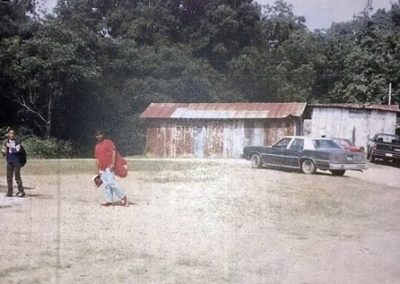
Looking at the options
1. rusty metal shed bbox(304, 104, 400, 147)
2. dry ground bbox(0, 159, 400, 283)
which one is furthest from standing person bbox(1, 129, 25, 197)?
rusty metal shed bbox(304, 104, 400, 147)

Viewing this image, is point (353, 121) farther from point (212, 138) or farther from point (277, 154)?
point (277, 154)

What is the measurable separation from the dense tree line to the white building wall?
10.7ft

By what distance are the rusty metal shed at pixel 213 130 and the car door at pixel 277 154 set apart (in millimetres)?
6043

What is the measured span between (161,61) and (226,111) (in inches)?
278

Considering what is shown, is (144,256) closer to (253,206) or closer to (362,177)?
(253,206)

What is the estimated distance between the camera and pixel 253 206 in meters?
7.55

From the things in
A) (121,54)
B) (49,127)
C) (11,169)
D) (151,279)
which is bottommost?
(151,279)

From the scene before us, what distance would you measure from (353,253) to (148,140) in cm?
1516

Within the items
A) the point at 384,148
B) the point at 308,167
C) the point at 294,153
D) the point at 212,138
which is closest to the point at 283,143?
the point at 294,153

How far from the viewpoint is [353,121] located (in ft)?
64.3

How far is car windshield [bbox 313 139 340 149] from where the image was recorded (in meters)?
13.0

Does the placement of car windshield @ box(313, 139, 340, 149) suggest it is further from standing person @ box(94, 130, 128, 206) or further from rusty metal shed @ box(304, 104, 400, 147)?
rusty metal shed @ box(304, 104, 400, 147)

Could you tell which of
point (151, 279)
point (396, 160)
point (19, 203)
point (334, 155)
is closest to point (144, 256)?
point (151, 279)

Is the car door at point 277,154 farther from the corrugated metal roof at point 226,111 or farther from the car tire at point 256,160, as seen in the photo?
the corrugated metal roof at point 226,111
